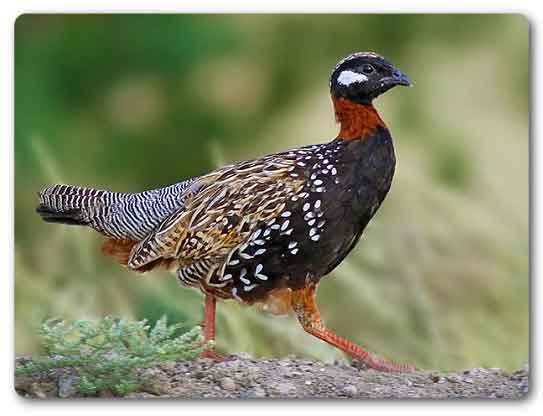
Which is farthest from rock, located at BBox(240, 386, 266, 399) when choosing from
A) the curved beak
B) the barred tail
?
the curved beak

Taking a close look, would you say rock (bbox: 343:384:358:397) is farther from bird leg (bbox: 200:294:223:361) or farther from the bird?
bird leg (bbox: 200:294:223:361)

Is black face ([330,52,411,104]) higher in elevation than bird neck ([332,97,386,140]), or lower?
higher

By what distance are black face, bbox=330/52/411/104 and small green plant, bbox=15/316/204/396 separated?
129cm

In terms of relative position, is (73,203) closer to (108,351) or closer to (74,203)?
(74,203)

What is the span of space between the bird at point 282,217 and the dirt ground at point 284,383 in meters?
0.10

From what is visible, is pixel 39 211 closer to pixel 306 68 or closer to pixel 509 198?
pixel 306 68

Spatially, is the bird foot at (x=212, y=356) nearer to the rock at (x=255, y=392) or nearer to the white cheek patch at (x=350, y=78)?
the rock at (x=255, y=392)

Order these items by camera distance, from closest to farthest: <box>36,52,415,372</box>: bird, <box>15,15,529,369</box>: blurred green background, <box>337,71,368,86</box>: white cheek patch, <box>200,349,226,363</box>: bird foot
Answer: <box>36,52,415,372</box>: bird
<box>337,71,368,86</box>: white cheek patch
<box>200,349,226,363</box>: bird foot
<box>15,15,529,369</box>: blurred green background

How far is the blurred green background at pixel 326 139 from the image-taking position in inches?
348

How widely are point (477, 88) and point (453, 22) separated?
376 mm

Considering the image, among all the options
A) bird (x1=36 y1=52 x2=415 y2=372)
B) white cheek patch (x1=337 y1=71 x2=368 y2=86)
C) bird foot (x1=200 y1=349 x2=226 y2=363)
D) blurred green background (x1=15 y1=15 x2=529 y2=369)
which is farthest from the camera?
blurred green background (x1=15 y1=15 x2=529 y2=369)

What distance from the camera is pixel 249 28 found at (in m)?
8.94

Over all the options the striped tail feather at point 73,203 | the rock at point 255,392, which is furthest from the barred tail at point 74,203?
the rock at point 255,392

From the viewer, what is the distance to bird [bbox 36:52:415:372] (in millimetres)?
8453
